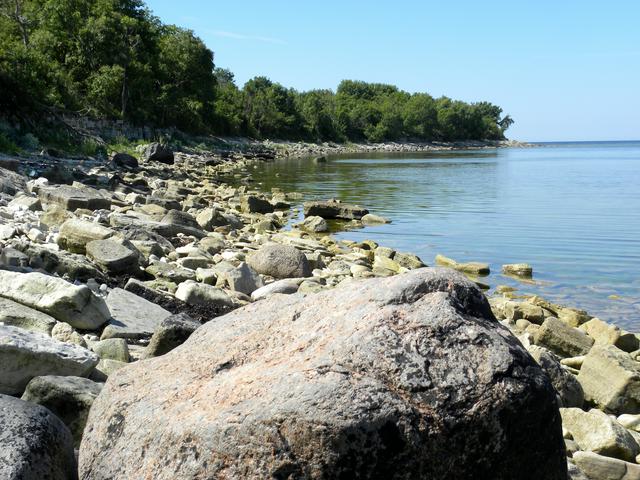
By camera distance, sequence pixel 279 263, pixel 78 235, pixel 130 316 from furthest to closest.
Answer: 1. pixel 279 263
2. pixel 78 235
3. pixel 130 316

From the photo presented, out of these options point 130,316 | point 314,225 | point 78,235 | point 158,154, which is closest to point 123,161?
point 158,154

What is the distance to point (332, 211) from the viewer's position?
23.0 m

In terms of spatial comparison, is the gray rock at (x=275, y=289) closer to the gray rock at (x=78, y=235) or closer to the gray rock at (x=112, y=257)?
the gray rock at (x=112, y=257)

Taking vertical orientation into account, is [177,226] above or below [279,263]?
above

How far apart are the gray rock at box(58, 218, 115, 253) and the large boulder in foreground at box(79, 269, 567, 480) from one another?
7.06 metres

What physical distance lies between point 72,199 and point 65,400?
11.1m

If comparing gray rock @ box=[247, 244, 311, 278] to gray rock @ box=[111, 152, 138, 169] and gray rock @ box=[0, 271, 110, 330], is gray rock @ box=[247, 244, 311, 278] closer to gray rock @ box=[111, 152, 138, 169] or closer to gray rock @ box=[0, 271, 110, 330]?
gray rock @ box=[0, 271, 110, 330]

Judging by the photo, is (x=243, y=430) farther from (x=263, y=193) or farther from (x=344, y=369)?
(x=263, y=193)

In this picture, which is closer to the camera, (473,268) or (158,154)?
(473,268)

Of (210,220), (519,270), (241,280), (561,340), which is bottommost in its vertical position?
(519,270)

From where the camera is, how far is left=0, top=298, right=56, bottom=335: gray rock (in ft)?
18.7

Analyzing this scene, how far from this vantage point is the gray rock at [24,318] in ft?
18.7

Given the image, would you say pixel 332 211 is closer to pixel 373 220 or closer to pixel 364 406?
pixel 373 220

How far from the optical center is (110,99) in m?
55.1
